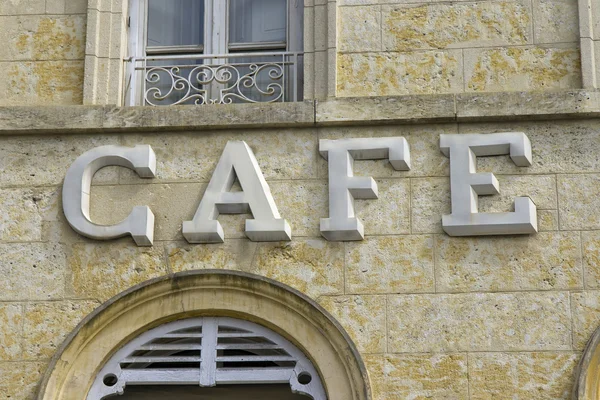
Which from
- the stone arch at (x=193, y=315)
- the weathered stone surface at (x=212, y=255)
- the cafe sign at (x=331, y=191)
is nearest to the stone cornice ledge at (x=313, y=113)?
the cafe sign at (x=331, y=191)

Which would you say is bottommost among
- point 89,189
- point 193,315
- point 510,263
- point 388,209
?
point 193,315

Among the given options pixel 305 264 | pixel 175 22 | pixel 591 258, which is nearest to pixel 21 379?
pixel 305 264

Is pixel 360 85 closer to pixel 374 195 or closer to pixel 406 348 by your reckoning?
pixel 374 195

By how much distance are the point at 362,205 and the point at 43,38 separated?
2.87 metres

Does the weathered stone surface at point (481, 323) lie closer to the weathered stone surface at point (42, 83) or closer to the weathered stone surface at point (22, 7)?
the weathered stone surface at point (42, 83)

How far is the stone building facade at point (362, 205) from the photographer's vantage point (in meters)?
9.71

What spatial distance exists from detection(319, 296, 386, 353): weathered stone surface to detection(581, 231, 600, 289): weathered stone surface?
4.69ft

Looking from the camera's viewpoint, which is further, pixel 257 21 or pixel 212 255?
pixel 257 21

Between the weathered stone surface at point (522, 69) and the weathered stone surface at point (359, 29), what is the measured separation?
725 mm

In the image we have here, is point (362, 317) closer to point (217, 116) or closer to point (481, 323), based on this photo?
point (481, 323)

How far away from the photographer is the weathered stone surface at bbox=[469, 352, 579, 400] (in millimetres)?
9523

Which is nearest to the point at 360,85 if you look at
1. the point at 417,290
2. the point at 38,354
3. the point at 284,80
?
the point at 284,80

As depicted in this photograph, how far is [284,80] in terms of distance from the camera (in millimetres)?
10820

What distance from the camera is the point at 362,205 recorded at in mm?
10125
